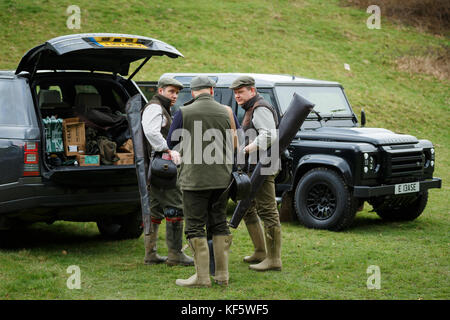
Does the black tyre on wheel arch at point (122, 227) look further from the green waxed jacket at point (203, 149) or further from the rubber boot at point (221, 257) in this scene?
the green waxed jacket at point (203, 149)

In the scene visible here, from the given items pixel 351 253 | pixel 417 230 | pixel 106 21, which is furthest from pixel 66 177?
pixel 106 21

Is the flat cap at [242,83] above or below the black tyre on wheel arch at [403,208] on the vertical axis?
above

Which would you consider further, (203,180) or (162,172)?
(162,172)

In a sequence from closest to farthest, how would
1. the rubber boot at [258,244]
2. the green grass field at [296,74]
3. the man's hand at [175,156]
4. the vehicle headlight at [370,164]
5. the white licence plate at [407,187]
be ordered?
the green grass field at [296,74], the man's hand at [175,156], the rubber boot at [258,244], the vehicle headlight at [370,164], the white licence plate at [407,187]

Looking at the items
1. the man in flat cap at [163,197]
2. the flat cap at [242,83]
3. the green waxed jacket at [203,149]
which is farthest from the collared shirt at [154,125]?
the flat cap at [242,83]

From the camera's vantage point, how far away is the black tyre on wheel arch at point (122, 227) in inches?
304

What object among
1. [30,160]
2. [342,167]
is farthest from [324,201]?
[30,160]

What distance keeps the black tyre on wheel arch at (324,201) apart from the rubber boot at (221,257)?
119 inches

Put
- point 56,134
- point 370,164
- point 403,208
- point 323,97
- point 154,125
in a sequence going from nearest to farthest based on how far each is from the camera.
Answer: point 154,125, point 56,134, point 370,164, point 403,208, point 323,97

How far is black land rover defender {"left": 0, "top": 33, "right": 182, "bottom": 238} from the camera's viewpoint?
6191 millimetres

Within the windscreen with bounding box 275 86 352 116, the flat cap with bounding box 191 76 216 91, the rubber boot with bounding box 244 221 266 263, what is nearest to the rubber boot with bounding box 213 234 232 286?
the rubber boot with bounding box 244 221 266 263

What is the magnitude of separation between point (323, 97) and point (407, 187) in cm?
203

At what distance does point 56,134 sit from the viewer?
6883 mm

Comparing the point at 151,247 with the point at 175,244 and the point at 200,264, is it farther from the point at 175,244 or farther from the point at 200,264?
the point at 200,264
